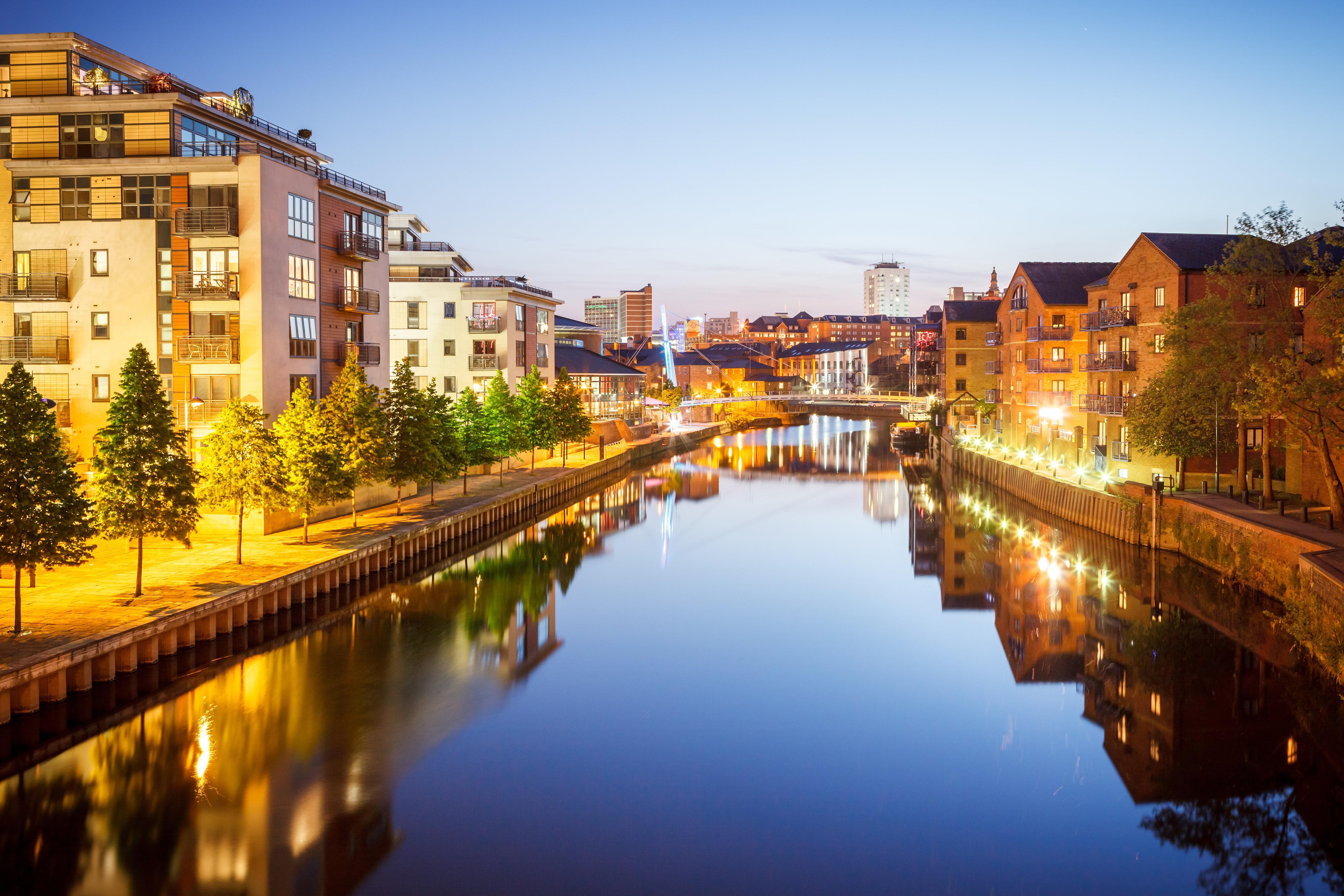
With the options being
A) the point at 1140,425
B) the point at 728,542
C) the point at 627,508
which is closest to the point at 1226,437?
the point at 1140,425

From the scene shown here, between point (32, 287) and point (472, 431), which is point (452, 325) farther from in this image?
point (32, 287)

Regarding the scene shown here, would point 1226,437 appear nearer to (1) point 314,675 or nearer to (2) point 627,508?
(2) point 627,508

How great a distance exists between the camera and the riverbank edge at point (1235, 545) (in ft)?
80.0

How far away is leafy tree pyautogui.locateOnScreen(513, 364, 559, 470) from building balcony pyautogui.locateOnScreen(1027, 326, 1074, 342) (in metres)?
35.4

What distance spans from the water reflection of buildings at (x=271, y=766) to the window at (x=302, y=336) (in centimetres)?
1397

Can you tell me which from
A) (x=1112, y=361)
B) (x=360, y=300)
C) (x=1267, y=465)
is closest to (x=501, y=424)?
(x=360, y=300)

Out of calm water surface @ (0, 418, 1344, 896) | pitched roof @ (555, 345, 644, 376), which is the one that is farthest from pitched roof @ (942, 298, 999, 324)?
calm water surface @ (0, 418, 1344, 896)

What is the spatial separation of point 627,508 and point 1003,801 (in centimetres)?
4315

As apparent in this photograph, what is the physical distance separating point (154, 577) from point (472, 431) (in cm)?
2620

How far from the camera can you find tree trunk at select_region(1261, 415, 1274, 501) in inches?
1391

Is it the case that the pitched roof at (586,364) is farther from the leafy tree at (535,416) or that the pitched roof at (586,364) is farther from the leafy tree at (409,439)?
the leafy tree at (409,439)

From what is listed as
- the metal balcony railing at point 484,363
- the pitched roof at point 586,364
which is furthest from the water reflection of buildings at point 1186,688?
the pitched roof at point 586,364

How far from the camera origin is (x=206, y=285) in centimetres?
3809

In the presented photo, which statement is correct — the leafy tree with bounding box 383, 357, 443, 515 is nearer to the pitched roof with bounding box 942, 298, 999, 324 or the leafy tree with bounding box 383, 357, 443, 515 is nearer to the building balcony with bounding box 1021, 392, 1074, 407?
the building balcony with bounding box 1021, 392, 1074, 407
